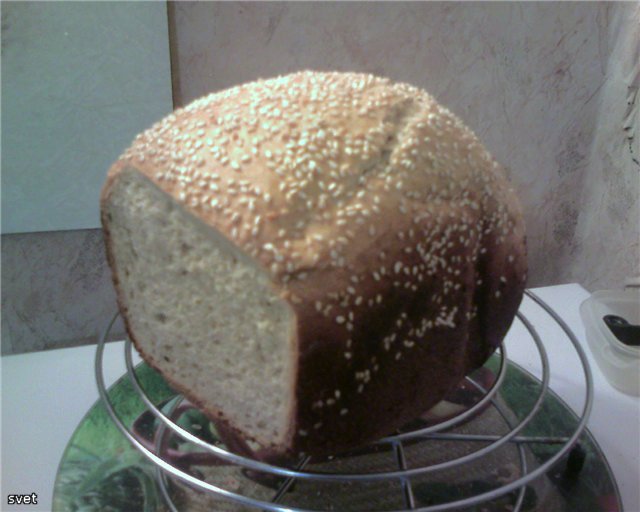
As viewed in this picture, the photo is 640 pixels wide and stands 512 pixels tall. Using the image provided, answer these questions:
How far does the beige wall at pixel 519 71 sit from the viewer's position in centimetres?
124

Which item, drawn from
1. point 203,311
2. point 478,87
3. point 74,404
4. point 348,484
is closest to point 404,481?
point 348,484

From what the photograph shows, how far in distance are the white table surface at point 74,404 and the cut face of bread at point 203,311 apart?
26cm

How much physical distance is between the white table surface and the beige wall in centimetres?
54

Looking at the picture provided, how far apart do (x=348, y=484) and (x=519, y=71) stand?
1.21 metres

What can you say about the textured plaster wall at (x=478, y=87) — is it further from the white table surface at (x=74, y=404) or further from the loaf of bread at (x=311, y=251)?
the loaf of bread at (x=311, y=251)

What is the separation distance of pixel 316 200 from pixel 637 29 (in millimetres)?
1245

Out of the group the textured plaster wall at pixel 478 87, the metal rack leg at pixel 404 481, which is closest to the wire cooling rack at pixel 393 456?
the metal rack leg at pixel 404 481

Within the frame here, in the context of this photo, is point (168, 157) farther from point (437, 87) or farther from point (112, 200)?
point (437, 87)

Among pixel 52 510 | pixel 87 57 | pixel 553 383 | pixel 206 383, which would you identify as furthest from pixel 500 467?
pixel 87 57

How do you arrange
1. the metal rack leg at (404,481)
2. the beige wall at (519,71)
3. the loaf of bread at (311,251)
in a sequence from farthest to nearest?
1. the beige wall at (519,71)
2. the metal rack leg at (404,481)
3. the loaf of bread at (311,251)

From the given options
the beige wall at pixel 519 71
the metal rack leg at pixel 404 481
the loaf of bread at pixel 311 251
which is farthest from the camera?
the beige wall at pixel 519 71

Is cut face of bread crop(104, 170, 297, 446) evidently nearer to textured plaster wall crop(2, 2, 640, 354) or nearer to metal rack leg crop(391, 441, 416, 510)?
metal rack leg crop(391, 441, 416, 510)

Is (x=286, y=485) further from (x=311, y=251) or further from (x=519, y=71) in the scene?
(x=519, y=71)

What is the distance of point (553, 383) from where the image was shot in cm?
102
